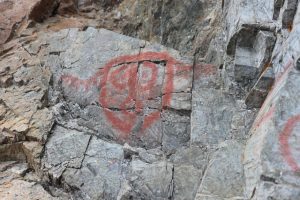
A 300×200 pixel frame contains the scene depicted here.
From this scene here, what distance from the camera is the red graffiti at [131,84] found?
6266mm

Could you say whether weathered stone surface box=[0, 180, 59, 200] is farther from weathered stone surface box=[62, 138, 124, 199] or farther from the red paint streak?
the red paint streak

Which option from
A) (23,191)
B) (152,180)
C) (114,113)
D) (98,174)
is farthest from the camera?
(114,113)

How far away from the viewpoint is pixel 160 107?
20.5 ft

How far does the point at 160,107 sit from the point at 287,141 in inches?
86.3

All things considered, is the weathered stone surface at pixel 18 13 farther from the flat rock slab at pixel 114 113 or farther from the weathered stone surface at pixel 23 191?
the weathered stone surface at pixel 23 191

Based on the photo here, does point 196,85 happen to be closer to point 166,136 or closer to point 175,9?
point 166,136

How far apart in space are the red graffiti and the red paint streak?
2049 millimetres

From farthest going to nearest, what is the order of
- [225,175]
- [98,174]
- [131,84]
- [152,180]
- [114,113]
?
[131,84], [114,113], [98,174], [152,180], [225,175]

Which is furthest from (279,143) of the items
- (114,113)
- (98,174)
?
(114,113)

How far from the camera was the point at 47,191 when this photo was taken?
5.57m

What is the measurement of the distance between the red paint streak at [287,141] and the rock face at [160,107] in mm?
11

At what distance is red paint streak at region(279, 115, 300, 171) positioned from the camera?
4320mm

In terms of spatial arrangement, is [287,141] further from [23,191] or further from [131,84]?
A: [23,191]

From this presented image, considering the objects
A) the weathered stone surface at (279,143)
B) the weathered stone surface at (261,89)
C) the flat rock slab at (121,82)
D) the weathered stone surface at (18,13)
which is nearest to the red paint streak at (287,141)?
the weathered stone surface at (279,143)
